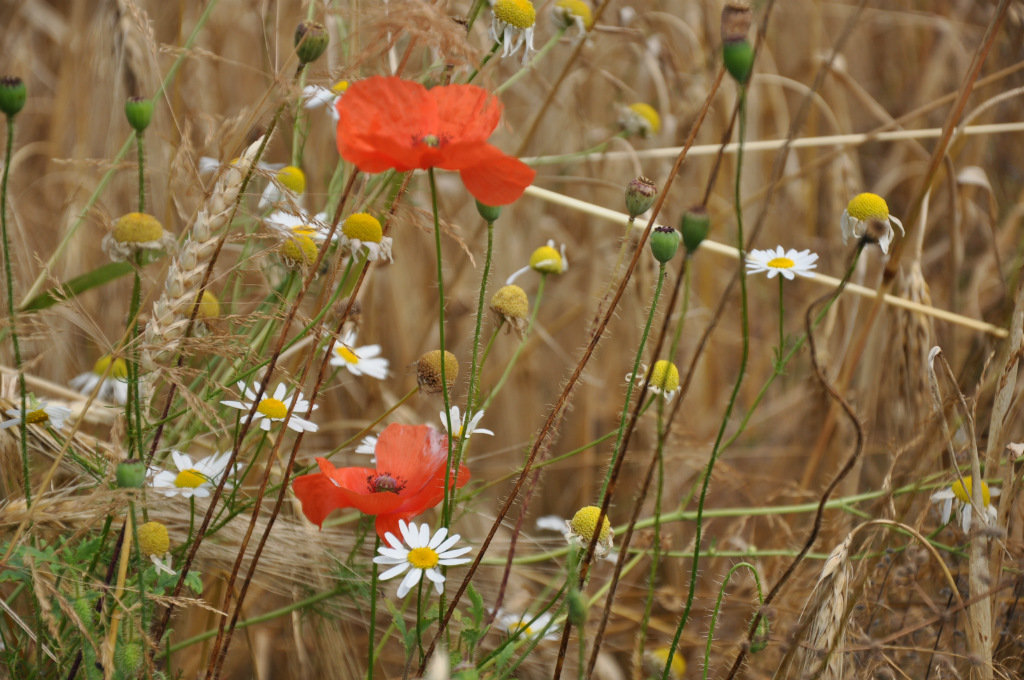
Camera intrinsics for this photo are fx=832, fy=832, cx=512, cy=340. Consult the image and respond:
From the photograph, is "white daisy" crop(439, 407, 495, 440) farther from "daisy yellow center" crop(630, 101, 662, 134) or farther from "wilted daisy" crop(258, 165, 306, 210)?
"daisy yellow center" crop(630, 101, 662, 134)

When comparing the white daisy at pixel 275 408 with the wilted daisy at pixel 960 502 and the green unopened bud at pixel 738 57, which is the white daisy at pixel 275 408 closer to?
the green unopened bud at pixel 738 57

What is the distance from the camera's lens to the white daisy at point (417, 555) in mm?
743

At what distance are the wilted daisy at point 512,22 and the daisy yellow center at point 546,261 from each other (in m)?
0.25

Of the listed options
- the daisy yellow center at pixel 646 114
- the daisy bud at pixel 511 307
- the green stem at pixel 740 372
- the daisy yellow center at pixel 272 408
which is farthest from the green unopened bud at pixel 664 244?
the daisy yellow center at pixel 646 114

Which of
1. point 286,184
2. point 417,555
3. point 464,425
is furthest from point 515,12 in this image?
point 417,555

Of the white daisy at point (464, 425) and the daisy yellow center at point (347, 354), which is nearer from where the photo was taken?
the white daisy at point (464, 425)

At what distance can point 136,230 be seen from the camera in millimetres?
678

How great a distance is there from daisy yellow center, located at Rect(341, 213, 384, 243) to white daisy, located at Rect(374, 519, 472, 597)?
27 centimetres

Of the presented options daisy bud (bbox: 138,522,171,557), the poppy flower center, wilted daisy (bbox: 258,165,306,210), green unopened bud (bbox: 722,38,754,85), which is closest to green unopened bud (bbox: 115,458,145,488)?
daisy bud (bbox: 138,522,171,557)

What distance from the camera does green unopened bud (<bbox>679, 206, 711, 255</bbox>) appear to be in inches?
23.5

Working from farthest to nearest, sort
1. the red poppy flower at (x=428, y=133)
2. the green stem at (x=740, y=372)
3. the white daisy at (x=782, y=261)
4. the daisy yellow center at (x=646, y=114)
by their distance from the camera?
the daisy yellow center at (x=646, y=114)
the white daisy at (x=782, y=261)
the red poppy flower at (x=428, y=133)
the green stem at (x=740, y=372)

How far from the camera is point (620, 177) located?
1863mm

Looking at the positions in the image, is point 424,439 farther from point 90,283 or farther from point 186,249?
point 90,283

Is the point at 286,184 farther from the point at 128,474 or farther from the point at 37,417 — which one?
the point at 128,474
